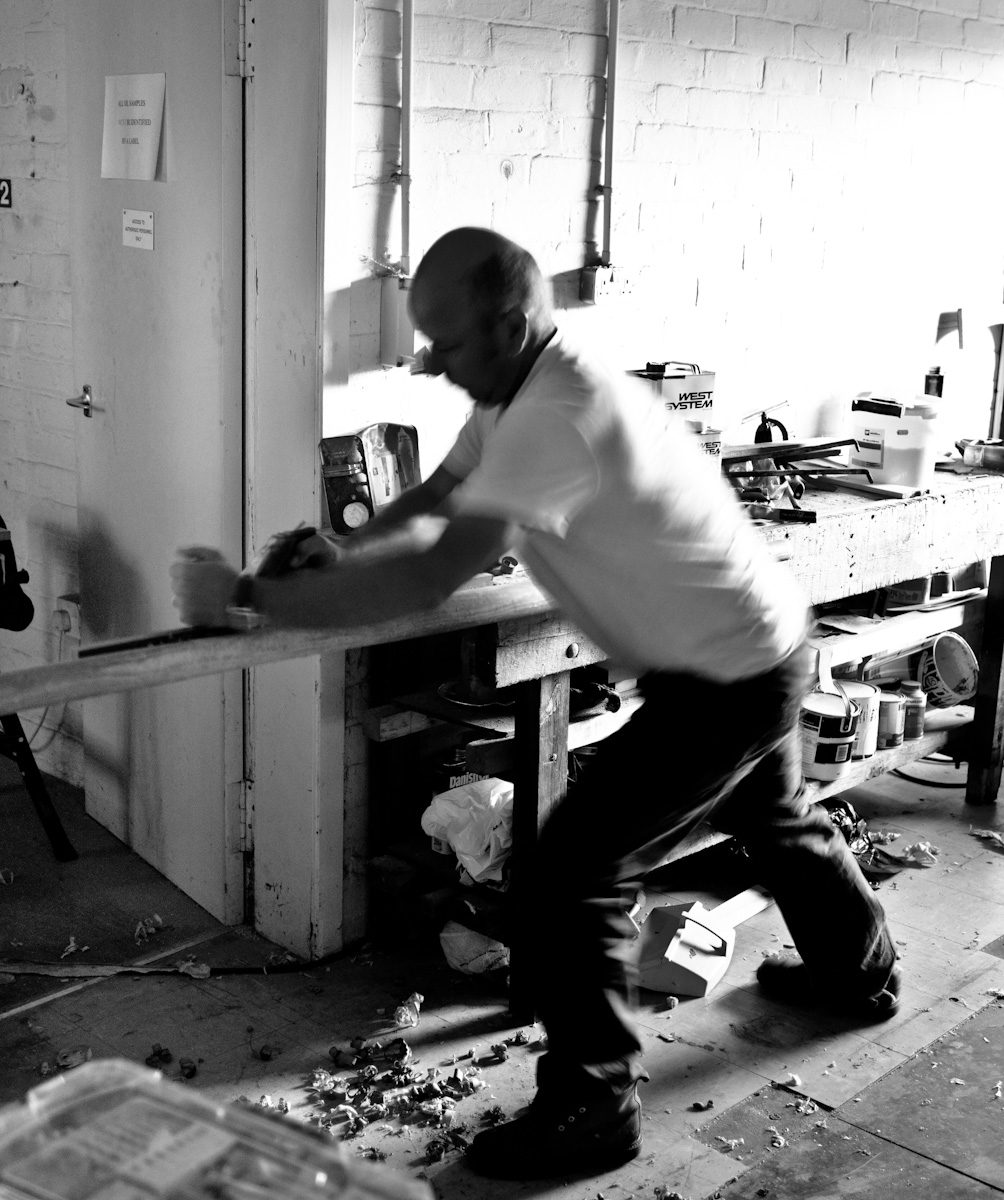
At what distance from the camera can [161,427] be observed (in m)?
3.14

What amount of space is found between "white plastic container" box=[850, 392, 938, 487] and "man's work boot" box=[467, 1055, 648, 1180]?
1.81 metres

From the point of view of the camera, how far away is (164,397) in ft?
10.2

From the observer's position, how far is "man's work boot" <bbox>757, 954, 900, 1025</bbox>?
109 inches

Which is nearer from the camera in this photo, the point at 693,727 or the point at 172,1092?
the point at 172,1092

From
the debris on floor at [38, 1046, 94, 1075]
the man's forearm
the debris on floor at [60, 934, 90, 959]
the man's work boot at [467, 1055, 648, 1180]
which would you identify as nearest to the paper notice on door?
the man's forearm

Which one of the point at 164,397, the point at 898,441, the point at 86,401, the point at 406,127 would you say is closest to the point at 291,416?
the point at 164,397

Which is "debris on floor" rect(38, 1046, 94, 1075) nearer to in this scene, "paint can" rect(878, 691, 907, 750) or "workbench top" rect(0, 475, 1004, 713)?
"workbench top" rect(0, 475, 1004, 713)

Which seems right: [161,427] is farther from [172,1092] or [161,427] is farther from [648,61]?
[172,1092]

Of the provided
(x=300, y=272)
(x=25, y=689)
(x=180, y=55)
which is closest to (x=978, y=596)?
(x=300, y=272)

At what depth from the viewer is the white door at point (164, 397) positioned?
286cm

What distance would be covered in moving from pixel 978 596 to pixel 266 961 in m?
2.27

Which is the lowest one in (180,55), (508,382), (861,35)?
(508,382)

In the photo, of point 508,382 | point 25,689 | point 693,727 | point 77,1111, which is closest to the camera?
point 77,1111

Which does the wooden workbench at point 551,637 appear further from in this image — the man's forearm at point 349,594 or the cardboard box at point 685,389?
the cardboard box at point 685,389
